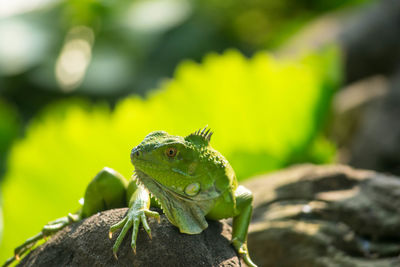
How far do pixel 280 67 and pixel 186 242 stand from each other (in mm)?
1758

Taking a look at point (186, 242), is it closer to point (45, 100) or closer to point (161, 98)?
point (161, 98)

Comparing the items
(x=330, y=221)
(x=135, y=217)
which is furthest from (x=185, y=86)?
(x=135, y=217)

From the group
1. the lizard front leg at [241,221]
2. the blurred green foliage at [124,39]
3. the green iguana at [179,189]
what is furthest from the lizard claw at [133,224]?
the blurred green foliage at [124,39]

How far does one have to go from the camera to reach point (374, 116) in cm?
594

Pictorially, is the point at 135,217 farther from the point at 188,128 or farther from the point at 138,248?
the point at 188,128

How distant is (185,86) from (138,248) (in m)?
1.41

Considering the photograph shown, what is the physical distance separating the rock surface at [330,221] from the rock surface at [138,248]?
86 cm

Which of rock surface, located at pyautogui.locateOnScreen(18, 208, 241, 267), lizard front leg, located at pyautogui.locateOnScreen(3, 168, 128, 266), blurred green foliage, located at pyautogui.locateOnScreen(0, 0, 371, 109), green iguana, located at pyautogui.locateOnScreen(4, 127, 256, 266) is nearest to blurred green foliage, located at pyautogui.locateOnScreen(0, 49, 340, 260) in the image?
lizard front leg, located at pyautogui.locateOnScreen(3, 168, 128, 266)

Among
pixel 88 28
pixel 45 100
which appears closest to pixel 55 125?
pixel 45 100

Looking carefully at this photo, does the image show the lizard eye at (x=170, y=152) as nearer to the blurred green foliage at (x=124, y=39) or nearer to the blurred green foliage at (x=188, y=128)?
the blurred green foliage at (x=188, y=128)

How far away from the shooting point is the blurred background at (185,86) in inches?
115

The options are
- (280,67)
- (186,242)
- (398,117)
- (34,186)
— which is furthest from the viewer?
(398,117)

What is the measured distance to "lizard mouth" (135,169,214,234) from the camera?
2.14 m

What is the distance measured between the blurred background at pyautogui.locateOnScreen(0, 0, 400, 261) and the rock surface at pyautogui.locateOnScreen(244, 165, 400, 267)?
0.38 meters
